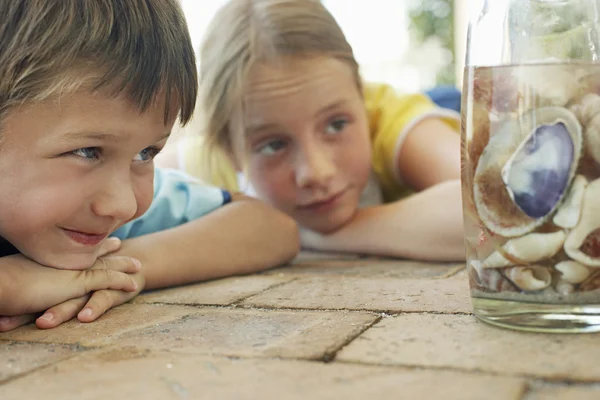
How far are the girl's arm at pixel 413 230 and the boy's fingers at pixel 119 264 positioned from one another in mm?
637

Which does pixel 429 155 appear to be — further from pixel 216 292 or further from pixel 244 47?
pixel 216 292

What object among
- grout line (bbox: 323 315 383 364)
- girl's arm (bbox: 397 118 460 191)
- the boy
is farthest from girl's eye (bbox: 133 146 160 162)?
girl's arm (bbox: 397 118 460 191)

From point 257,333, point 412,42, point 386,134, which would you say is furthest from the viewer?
point 412,42

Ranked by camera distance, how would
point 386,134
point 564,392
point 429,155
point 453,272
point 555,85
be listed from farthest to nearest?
point 386,134
point 429,155
point 453,272
point 555,85
point 564,392

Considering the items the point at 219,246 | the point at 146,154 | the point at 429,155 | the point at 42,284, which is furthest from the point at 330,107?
the point at 42,284

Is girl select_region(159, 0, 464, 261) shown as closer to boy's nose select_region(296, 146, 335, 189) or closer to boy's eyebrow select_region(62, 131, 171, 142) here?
boy's nose select_region(296, 146, 335, 189)

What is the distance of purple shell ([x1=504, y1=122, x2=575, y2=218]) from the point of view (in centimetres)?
75

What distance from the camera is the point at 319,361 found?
2.44ft

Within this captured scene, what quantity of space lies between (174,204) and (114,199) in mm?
484

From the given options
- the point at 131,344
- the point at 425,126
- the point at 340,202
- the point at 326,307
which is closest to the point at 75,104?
the point at 131,344

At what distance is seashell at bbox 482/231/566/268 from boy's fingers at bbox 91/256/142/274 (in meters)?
0.66

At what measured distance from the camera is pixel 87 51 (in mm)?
997

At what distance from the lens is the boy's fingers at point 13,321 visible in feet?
3.30

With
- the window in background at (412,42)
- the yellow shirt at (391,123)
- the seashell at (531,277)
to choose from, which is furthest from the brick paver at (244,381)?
the window in background at (412,42)
